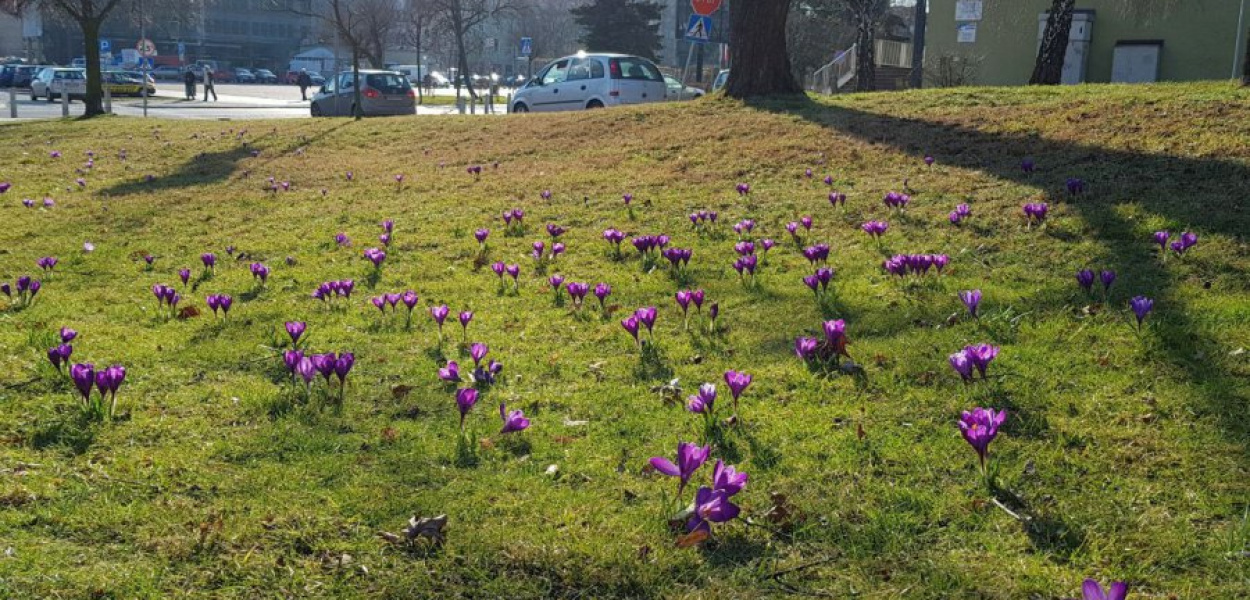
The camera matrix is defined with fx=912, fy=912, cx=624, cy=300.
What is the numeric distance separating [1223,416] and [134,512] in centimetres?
386

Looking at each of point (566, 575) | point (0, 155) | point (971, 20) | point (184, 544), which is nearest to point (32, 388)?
point (184, 544)

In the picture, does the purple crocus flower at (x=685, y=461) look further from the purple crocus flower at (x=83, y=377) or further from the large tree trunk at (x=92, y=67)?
the large tree trunk at (x=92, y=67)

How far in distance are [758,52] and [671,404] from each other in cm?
1134

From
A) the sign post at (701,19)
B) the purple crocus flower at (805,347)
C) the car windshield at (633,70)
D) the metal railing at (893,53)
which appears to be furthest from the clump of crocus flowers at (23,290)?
the metal railing at (893,53)

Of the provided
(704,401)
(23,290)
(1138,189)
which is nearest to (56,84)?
(23,290)

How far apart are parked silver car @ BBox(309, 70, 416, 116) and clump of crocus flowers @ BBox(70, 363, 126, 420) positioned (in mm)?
23343

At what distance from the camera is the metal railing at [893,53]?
36.3 meters

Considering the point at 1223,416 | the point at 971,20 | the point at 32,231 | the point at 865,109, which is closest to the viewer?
the point at 1223,416

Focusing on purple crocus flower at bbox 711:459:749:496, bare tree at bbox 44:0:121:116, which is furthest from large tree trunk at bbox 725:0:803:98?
bare tree at bbox 44:0:121:116

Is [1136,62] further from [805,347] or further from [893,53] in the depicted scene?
[805,347]

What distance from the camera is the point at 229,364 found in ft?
15.0

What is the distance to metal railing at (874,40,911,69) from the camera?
119ft

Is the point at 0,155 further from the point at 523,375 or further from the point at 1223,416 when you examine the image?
the point at 1223,416

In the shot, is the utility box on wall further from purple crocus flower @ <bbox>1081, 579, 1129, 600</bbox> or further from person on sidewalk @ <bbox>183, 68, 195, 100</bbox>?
person on sidewalk @ <bbox>183, 68, 195, 100</bbox>
